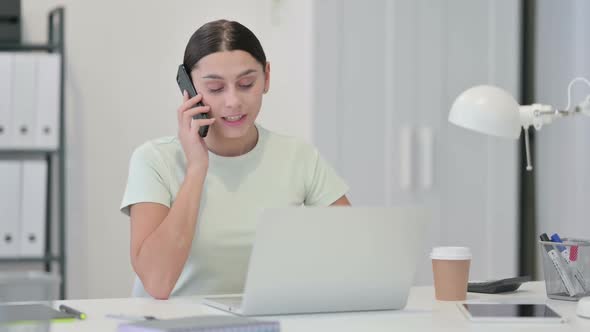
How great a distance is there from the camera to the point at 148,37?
325 cm

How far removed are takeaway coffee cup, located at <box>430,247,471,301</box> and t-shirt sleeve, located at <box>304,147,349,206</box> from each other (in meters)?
0.44

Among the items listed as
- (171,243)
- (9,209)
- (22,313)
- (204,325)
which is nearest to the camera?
(22,313)

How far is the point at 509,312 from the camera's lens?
4.68 feet

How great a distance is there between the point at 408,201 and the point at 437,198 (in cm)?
12

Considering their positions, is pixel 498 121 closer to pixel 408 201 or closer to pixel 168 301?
pixel 168 301

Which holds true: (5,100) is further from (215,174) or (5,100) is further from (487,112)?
(487,112)

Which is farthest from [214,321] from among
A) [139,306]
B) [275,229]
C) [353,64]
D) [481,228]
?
[481,228]

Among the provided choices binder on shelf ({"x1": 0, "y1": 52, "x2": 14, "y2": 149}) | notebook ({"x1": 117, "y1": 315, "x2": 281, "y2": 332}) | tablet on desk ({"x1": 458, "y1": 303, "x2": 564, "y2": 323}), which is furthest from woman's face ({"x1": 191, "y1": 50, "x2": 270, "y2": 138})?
binder on shelf ({"x1": 0, "y1": 52, "x2": 14, "y2": 149})

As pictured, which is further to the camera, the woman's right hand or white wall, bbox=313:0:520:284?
white wall, bbox=313:0:520:284

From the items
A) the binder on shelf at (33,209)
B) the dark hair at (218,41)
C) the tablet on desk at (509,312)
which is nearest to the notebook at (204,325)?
the tablet on desk at (509,312)

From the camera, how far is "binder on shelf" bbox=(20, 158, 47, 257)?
2.99 metres

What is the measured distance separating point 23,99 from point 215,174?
4.26 feet

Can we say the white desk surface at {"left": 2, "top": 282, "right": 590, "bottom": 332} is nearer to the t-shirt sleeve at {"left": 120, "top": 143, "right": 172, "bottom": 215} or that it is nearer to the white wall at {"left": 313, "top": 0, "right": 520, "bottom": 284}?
the t-shirt sleeve at {"left": 120, "top": 143, "right": 172, "bottom": 215}

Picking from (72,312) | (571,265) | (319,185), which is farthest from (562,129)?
(72,312)
